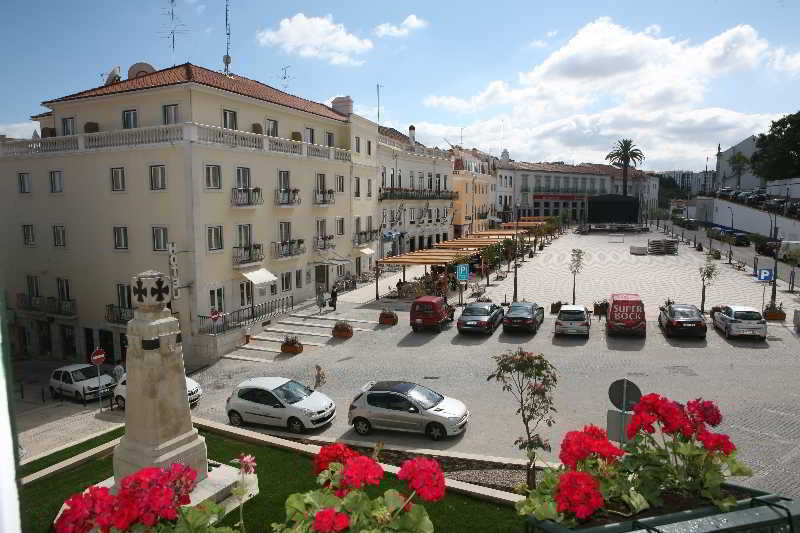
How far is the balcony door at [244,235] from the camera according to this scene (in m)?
27.6

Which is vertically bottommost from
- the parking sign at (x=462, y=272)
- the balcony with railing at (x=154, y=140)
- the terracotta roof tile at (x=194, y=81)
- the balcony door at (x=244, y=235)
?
the parking sign at (x=462, y=272)

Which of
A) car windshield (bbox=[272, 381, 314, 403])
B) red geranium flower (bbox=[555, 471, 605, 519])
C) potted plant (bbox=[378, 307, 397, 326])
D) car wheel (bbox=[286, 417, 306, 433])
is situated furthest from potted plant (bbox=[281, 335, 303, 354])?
red geranium flower (bbox=[555, 471, 605, 519])

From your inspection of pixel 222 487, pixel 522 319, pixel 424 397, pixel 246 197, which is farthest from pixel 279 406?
pixel 246 197

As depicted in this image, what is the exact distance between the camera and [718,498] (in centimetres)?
429

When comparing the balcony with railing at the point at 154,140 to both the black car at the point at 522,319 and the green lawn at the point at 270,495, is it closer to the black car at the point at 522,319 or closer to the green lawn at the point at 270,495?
the black car at the point at 522,319

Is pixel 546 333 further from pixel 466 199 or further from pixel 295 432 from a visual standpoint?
pixel 466 199

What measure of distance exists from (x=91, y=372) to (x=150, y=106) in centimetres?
1240

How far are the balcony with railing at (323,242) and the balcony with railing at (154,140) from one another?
5311mm

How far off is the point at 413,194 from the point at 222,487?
4425cm

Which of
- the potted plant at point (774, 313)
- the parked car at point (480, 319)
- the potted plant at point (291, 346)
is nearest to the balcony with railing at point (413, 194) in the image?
the parked car at point (480, 319)

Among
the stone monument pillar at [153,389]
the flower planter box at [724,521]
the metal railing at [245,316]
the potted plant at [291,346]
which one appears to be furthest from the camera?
the metal railing at [245,316]

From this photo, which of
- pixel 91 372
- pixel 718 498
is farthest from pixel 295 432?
pixel 718 498

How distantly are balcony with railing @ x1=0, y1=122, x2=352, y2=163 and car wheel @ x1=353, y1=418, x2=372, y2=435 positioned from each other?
49.8ft

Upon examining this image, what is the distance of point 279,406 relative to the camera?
51.1ft
